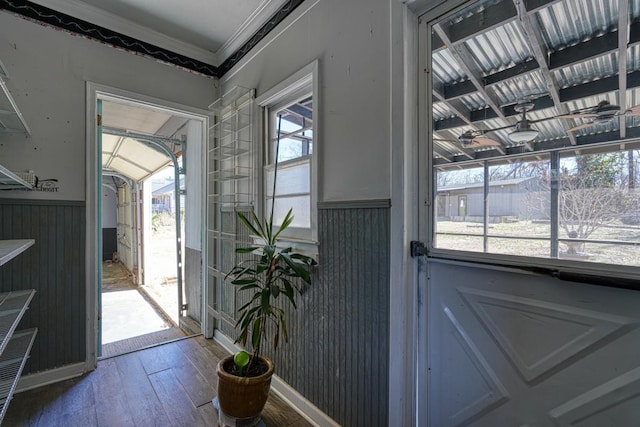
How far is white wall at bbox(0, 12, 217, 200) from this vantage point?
1982mm

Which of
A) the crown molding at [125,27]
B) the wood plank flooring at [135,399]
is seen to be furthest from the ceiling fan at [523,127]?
the crown molding at [125,27]

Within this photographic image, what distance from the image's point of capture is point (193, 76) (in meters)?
2.79

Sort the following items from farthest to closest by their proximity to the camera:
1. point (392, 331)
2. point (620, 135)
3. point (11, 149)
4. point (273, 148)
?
point (273, 148) → point (11, 149) → point (392, 331) → point (620, 135)

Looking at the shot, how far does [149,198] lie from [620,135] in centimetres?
707

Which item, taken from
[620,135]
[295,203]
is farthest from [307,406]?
[620,135]

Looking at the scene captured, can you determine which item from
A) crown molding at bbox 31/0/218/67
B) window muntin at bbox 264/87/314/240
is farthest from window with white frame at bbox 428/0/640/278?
crown molding at bbox 31/0/218/67

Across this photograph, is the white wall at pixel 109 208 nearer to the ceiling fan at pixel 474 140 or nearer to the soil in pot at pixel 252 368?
the soil in pot at pixel 252 368

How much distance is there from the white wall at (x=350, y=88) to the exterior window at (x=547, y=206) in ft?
1.09

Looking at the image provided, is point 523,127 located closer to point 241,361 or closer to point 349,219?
point 349,219

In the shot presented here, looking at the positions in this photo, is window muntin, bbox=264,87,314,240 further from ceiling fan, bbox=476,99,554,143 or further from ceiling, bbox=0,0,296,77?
ceiling fan, bbox=476,99,554,143

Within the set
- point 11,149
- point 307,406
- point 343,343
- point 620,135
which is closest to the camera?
point 620,135

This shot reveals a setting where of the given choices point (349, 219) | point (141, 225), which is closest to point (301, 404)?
point (349, 219)

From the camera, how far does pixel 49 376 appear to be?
2.11 meters

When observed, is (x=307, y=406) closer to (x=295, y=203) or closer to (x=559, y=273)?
(x=295, y=203)
